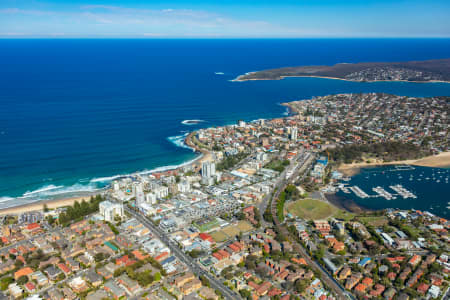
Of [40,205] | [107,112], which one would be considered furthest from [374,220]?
[107,112]

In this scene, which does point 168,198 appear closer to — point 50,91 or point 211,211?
point 211,211

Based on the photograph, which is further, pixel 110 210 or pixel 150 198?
pixel 150 198

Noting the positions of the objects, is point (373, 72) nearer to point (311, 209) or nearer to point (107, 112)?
point (107, 112)

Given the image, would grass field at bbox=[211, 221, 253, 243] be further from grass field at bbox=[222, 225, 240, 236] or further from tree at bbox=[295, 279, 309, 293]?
tree at bbox=[295, 279, 309, 293]

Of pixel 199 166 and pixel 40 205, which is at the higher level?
pixel 199 166

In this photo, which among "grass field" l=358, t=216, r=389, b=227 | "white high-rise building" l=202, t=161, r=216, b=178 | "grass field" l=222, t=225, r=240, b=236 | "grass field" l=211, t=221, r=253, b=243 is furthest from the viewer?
"white high-rise building" l=202, t=161, r=216, b=178

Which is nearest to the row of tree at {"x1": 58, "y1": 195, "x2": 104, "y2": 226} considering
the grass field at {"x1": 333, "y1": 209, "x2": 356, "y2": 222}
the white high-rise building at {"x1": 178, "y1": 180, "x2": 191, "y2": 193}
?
the white high-rise building at {"x1": 178, "y1": 180, "x2": 191, "y2": 193}
